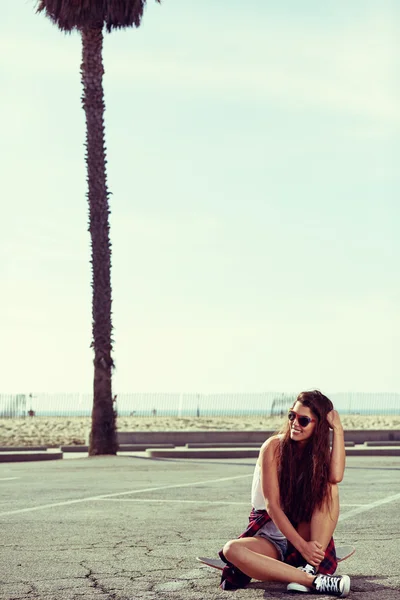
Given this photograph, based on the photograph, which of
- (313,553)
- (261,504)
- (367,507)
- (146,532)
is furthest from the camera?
(367,507)

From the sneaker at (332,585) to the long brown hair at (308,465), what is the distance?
0.51m

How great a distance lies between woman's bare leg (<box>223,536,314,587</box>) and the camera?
6.82 metres

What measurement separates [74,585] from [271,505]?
1501 millimetres

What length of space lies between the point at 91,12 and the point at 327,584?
70.2 ft

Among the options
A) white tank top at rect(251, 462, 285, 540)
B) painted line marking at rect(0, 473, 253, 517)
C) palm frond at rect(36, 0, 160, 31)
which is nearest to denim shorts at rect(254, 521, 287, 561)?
white tank top at rect(251, 462, 285, 540)

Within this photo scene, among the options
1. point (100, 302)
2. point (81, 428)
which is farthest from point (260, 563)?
point (81, 428)

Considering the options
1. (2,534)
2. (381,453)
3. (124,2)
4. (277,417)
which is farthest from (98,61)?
(277,417)

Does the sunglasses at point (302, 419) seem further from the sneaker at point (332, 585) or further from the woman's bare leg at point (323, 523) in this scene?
the sneaker at point (332, 585)

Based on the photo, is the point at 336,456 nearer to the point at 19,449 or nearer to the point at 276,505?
the point at 276,505

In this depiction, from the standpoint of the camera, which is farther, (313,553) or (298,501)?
(298,501)

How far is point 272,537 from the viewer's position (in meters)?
7.09

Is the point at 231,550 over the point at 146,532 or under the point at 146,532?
over

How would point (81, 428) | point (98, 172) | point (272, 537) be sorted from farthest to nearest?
point (81, 428), point (98, 172), point (272, 537)

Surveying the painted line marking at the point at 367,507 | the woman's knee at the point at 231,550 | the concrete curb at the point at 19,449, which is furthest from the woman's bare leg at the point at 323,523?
the concrete curb at the point at 19,449
